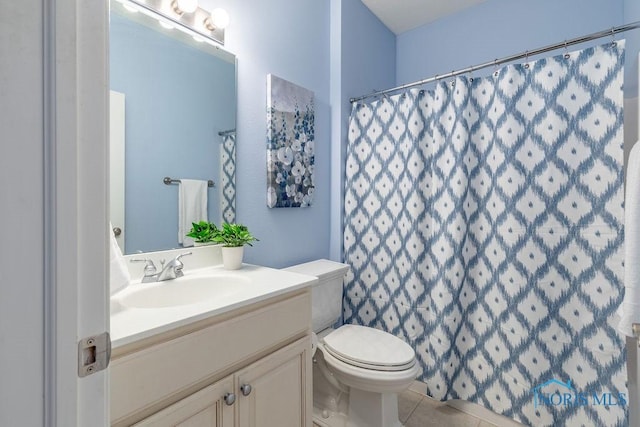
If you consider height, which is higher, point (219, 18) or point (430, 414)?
point (219, 18)

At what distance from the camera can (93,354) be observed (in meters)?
0.42

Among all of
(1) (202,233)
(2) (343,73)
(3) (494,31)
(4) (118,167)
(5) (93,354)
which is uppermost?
(3) (494,31)

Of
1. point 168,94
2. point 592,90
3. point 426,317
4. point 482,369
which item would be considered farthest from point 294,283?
point 592,90

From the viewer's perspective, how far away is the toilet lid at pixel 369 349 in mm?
1369

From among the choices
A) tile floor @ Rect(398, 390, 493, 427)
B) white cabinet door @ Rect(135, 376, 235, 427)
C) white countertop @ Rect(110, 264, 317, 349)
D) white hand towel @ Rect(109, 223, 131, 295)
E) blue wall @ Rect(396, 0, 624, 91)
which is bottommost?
tile floor @ Rect(398, 390, 493, 427)

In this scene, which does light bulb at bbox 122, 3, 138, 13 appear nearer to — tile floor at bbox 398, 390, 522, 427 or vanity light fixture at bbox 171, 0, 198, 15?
vanity light fixture at bbox 171, 0, 198, 15

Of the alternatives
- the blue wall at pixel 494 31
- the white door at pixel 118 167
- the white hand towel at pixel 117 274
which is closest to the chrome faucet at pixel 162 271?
the white door at pixel 118 167

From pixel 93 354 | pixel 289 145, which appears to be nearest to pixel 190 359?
pixel 93 354

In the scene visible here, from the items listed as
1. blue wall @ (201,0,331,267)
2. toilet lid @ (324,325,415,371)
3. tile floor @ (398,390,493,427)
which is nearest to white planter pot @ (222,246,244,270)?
blue wall @ (201,0,331,267)

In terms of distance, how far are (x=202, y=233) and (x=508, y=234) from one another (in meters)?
1.52

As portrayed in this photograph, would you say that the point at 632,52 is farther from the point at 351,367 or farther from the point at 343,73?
the point at 351,367

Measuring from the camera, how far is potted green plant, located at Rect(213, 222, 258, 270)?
130 cm

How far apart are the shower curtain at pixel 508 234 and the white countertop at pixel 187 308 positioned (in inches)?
36.2

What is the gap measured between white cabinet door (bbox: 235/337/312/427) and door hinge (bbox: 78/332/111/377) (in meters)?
0.54
